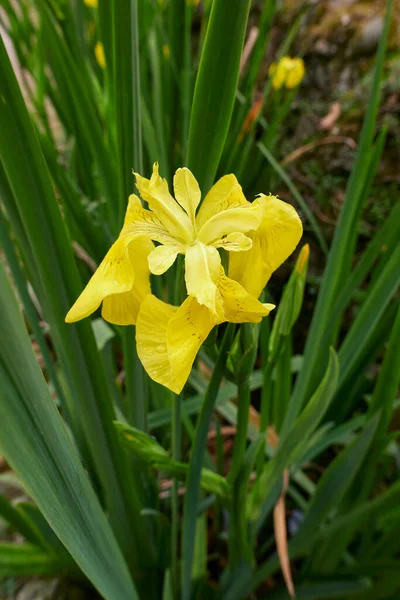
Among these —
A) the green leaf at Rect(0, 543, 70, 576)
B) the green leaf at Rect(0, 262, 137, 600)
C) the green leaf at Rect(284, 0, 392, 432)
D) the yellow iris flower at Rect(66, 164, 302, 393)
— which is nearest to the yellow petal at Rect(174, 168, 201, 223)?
A: the yellow iris flower at Rect(66, 164, 302, 393)

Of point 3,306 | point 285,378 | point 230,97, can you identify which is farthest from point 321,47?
point 3,306

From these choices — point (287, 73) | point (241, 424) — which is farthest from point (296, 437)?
point (287, 73)

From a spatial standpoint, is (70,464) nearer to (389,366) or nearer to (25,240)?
(25,240)

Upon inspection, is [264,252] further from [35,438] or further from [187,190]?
[35,438]

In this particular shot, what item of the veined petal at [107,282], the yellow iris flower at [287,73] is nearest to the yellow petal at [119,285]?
the veined petal at [107,282]

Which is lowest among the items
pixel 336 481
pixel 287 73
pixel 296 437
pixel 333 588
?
pixel 333 588
